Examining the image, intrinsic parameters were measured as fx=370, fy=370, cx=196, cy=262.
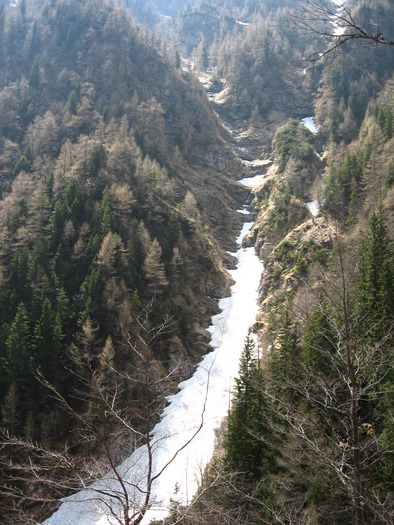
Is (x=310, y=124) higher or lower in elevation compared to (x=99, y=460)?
lower

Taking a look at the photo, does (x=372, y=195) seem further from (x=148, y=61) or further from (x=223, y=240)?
(x=148, y=61)

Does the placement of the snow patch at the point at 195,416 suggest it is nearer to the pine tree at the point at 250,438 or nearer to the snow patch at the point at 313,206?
the pine tree at the point at 250,438

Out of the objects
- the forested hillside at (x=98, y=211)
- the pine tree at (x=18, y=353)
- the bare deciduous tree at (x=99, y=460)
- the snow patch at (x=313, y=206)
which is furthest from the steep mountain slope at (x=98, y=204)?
the snow patch at (x=313, y=206)

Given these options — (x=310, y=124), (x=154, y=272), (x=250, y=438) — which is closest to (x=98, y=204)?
A: (x=154, y=272)

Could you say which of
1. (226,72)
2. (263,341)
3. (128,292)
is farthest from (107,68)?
(263,341)

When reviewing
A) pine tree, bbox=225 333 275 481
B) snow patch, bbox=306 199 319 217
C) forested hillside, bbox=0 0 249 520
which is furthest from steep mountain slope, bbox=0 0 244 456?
snow patch, bbox=306 199 319 217

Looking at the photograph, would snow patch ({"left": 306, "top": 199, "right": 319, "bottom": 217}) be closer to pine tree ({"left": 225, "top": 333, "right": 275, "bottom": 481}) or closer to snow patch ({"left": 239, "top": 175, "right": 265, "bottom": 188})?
snow patch ({"left": 239, "top": 175, "right": 265, "bottom": 188})

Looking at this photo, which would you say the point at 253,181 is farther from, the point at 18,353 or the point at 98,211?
the point at 18,353
